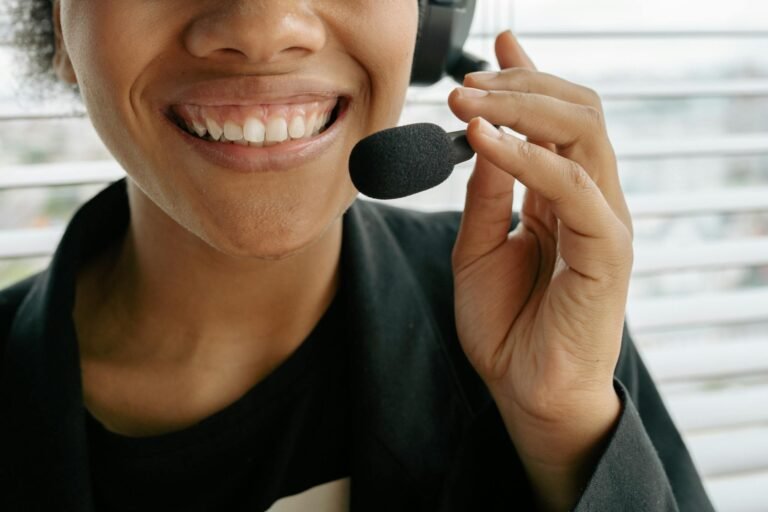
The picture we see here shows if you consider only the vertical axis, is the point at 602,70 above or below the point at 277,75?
below

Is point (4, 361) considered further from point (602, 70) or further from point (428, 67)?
point (602, 70)

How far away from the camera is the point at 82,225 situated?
120 cm

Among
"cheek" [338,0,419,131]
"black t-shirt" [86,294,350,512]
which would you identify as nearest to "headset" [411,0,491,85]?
"cheek" [338,0,419,131]

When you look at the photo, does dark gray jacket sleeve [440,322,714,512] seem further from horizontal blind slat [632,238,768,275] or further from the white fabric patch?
horizontal blind slat [632,238,768,275]

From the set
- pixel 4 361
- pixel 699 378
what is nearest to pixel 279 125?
pixel 4 361

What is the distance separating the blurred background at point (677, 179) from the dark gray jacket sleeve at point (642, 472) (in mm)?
605

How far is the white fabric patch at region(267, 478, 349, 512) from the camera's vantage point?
1073 millimetres

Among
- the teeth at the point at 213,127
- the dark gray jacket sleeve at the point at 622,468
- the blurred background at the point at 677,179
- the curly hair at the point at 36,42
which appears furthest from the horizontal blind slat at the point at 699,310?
the curly hair at the point at 36,42

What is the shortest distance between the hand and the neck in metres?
0.22

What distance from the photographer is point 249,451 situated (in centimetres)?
108

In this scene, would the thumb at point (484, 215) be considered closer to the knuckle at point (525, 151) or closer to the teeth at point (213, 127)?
the knuckle at point (525, 151)

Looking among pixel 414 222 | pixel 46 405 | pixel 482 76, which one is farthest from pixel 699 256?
pixel 46 405

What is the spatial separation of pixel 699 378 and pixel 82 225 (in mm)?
1253

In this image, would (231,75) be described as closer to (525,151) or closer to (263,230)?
(263,230)
